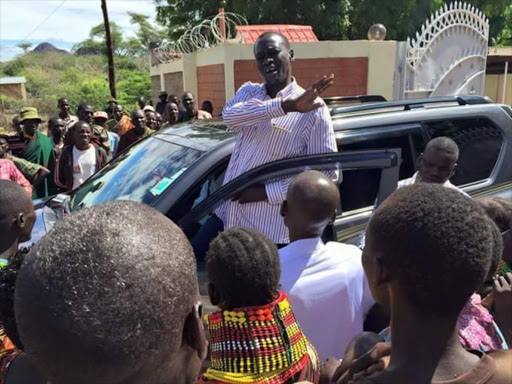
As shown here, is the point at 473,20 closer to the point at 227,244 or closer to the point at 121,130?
the point at 121,130

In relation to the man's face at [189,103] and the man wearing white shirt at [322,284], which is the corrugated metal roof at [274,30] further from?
the man wearing white shirt at [322,284]

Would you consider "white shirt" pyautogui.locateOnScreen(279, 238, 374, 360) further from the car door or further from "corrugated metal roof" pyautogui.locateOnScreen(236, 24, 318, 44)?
"corrugated metal roof" pyautogui.locateOnScreen(236, 24, 318, 44)

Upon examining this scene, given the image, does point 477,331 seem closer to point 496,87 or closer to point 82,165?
point 82,165

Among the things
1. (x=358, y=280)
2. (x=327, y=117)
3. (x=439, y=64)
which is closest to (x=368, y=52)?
(x=439, y=64)

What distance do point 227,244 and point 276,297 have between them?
25 cm

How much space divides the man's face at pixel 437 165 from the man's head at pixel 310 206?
1.11 metres

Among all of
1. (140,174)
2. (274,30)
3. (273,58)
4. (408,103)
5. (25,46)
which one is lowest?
(140,174)

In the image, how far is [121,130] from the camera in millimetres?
8391

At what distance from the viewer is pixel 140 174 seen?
132 inches

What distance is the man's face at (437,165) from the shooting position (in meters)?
3.07

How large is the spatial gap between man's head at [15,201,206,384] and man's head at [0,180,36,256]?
5.10ft

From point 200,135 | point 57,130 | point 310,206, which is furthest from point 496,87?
point 310,206

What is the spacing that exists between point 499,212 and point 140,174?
2214 mm

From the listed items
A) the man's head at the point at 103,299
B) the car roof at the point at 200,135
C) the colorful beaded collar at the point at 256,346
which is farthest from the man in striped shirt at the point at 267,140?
the man's head at the point at 103,299
